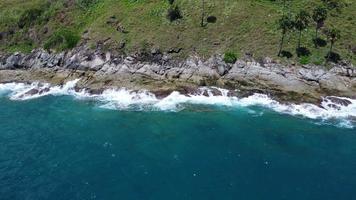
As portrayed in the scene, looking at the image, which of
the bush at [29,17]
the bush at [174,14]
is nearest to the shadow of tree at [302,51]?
the bush at [174,14]

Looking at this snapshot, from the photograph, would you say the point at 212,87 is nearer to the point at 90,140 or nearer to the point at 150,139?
the point at 150,139

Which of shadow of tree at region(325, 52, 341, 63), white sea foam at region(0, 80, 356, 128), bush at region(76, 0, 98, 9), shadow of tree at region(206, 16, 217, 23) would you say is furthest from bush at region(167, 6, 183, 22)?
shadow of tree at region(325, 52, 341, 63)

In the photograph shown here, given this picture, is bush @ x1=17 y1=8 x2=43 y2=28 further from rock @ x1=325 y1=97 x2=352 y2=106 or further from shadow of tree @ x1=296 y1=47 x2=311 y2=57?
rock @ x1=325 y1=97 x2=352 y2=106

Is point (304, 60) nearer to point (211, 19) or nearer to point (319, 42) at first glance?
point (319, 42)

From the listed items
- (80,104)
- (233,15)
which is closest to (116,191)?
(80,104)

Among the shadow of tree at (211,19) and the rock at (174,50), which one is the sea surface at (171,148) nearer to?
the rock at (174,50)

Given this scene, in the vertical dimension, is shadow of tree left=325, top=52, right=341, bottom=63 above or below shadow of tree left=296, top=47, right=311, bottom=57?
below
